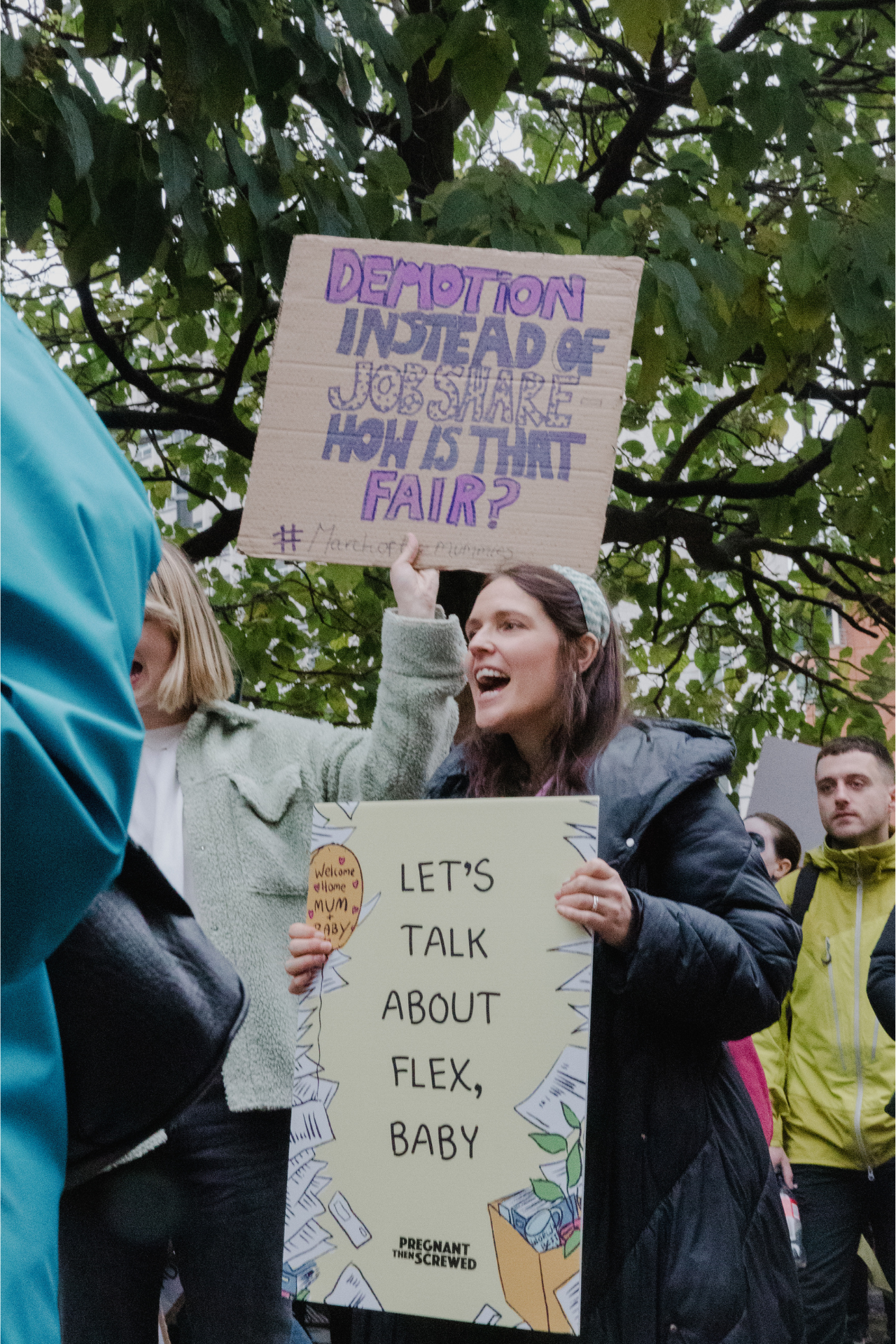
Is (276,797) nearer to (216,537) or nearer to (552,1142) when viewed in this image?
(552,1142)

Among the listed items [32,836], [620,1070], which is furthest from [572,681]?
[32,836]

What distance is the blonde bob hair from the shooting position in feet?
8.64

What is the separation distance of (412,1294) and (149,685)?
1.21 meters

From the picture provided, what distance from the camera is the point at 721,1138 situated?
196 cm

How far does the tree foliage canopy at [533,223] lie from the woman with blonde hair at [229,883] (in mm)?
1069

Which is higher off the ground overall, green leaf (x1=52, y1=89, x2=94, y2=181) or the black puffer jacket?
green leaf (x1=52, y1=89, x2=94, y2=181)

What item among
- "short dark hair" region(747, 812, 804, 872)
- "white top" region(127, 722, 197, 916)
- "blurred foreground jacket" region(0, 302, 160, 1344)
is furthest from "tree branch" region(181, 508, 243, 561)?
"blurred foreground jacket" region(0, 302, 160, 1344)

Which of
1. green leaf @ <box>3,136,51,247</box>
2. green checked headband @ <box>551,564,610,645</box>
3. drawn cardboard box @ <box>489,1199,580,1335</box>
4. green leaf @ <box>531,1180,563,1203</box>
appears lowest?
drawn cardboard box @ <box>489,1199,580,1335</box>

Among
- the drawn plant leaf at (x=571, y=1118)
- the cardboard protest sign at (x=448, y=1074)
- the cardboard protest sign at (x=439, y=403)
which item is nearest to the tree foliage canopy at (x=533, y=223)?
the cardboard protest sign at (x=439, y=403)

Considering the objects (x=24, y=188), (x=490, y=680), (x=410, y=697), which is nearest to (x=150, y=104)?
(x=24, y=188)

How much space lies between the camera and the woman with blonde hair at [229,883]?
92.1 inches

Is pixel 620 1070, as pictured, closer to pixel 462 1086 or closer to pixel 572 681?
pixel 462 1086

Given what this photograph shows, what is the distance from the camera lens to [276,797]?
2.58 meters

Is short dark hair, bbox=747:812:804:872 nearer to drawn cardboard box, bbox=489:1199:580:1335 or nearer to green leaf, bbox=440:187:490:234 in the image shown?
green leaf, bbox=440:187:490:234
